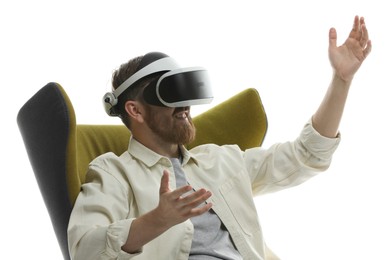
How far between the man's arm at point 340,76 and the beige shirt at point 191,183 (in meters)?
0.05

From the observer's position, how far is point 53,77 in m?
3.09

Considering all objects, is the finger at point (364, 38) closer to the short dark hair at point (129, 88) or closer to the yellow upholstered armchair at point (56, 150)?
→ the short dark hair at point (129, 88)

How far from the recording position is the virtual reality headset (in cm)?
209

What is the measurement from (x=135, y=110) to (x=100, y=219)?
406 millimetres

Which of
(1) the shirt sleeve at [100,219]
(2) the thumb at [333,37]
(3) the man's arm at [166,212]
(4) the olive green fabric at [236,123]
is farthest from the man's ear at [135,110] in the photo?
(2) the thumb at [333,37]

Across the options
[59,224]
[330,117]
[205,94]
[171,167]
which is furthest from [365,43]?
[59,224]

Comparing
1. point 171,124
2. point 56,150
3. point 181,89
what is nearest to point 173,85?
point 181,89

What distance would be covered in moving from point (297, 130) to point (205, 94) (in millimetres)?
1222

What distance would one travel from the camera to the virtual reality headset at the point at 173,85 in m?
2.09

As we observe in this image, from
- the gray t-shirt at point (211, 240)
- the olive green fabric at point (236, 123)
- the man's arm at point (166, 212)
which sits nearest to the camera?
the man's arm at point (166, 212)

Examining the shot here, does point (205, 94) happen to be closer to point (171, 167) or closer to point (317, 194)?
point (171, 167)

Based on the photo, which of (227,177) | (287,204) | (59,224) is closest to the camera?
(59,224)

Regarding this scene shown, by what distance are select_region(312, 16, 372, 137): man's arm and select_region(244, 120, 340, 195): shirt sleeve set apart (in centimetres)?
4

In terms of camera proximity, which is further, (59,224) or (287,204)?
(287,204)
